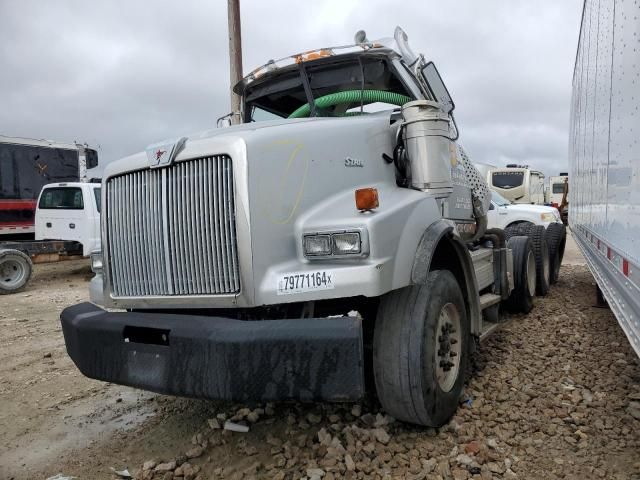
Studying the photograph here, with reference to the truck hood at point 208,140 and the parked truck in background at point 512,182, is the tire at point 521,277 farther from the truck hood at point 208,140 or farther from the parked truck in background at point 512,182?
the parked truck in background at point 512,182

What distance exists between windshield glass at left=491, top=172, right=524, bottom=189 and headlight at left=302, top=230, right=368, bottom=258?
20.5m

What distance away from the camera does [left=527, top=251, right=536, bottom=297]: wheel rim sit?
5.93 m

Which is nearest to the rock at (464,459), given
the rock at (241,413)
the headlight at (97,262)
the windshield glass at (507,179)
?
the rock at (241,413)

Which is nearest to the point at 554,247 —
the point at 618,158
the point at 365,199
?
the point at 618,158

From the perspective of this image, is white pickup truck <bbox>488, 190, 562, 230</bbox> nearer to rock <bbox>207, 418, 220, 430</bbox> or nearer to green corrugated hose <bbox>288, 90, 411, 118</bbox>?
green corrugated hose <bbox>288, 90, 411, 118</bbox>

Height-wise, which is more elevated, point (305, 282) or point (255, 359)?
point (305, 282)

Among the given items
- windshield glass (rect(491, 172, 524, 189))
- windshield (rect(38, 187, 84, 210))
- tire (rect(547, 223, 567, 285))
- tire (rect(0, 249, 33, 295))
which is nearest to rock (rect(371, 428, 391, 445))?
tire (rect(547, 223, 567, 285))

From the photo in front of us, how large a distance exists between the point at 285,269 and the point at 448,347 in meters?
1.19

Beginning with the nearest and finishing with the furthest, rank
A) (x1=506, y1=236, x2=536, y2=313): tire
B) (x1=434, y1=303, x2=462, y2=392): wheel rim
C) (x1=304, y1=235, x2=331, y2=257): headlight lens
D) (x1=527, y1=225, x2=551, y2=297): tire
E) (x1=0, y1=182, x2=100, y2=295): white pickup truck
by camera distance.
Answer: (x1=304, y1=235, x2=331, y2=257): headlight lens
(x1=434, y1=303, x2=462, y2=392): wheel rim
(x1=506, y1=236, x2=536, y2=313): tire
(x1=527, y1=225, x2=551, y2=297): tire
(x1=0, y1=182, x2=100, y2=295): white pickup truck

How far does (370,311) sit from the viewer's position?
2984mm

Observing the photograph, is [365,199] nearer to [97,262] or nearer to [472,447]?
[472,447]

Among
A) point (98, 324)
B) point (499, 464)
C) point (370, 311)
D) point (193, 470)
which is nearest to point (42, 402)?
point (98, 324)

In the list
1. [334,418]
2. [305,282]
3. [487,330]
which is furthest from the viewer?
[487,330]

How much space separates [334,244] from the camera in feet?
8.13
